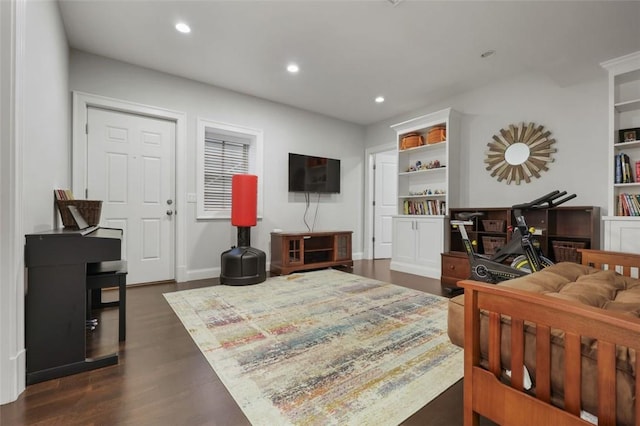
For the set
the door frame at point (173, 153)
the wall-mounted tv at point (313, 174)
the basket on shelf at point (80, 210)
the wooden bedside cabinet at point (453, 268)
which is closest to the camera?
the basket on shelf at point (80, 210)

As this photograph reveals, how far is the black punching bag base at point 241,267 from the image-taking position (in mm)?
3443

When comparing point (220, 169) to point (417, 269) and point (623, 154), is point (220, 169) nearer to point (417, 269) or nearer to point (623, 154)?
point (417, 269)

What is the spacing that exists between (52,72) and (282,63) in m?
2.09

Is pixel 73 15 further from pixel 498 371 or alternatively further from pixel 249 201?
pixel 498 371

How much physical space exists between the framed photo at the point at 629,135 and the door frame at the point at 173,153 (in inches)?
191

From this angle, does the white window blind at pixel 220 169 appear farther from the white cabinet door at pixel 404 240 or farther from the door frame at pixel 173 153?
the white cabinet door at pixel 404 240

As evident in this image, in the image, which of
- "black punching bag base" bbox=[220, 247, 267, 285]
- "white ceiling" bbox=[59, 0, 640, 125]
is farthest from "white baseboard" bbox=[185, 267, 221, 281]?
"white ceiling" bbox=[59, 0, 640, 125]

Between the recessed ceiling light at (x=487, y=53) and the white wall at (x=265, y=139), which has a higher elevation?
the recessed ceiling light at (x=487, y=53)

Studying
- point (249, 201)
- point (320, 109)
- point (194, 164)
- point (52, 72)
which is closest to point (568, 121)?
point (320, 109)

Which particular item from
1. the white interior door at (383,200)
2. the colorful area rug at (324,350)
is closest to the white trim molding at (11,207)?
the colorful area rug at (324,350)

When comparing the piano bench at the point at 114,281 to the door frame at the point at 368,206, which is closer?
the piano bench at the point at 114,281

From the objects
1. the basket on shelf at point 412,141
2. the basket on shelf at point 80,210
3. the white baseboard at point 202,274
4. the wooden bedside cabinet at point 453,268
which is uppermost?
the basket on shelf at point 412,141

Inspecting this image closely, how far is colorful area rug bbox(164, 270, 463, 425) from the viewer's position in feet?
4.38

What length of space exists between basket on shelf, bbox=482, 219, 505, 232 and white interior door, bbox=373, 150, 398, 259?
7.08 feet
